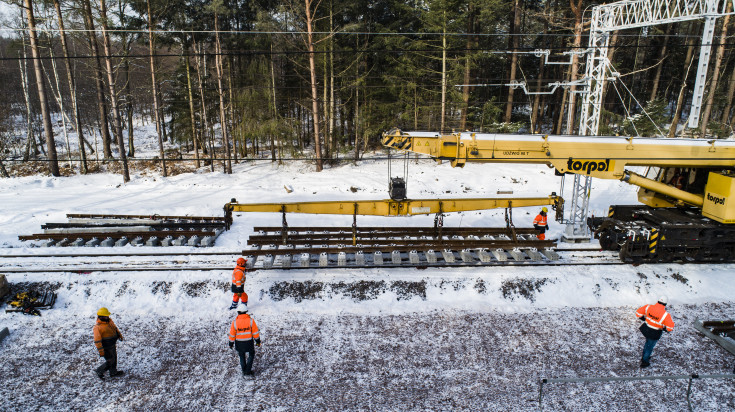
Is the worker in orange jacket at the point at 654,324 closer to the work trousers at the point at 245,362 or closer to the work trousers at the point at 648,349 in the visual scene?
the work trousers at the point at 648,349

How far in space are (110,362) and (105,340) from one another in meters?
0.52

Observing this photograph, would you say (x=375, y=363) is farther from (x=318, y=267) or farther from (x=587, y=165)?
(x=587, y=165)

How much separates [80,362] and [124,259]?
4.11 metres

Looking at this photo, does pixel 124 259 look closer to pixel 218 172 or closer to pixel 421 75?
pixel 218 172

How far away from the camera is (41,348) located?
8.90 m

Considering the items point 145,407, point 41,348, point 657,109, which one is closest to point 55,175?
point 41,348

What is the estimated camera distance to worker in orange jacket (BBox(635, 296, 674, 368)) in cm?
800

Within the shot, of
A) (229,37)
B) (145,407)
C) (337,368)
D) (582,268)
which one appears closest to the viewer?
(145,407)

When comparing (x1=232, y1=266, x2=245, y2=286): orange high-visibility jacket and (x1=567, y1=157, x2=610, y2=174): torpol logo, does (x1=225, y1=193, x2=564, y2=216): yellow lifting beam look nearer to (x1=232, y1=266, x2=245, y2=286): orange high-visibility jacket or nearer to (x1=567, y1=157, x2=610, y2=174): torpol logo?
(x1=567, y1=157, x2=610, y2=174): torpol logo

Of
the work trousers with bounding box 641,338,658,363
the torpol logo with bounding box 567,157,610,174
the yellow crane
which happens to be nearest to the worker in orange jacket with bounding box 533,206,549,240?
the yellow crane

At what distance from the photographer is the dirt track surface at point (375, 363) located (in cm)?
751

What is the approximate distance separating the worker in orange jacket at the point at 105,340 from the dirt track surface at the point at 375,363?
0.83 feet

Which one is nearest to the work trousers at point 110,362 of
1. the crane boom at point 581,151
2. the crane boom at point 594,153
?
the crane boom at point 594,153

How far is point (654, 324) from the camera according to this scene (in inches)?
317
